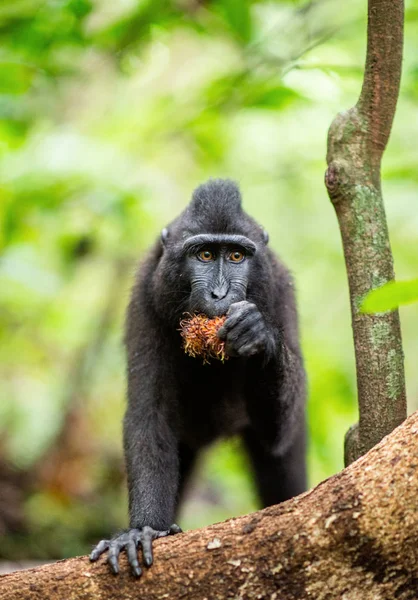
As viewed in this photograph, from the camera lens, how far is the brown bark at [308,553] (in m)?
3.64

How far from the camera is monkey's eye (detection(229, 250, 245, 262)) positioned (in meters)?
6.14

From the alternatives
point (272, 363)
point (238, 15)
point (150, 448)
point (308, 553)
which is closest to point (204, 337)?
point (272, 363)

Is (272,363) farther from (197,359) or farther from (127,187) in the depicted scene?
(127,187)

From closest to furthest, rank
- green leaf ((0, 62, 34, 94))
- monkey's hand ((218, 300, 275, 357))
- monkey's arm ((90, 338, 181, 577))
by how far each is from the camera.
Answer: monkey's hand ((218, 300, 275, 357)) < green leaf ((0, 62, 34, 94)) < monkey's arm ((90, 338, 181, 577))

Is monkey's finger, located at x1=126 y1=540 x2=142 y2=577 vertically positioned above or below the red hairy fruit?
below

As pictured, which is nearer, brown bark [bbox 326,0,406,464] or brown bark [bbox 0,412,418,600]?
brown bark [bbox 0,412,418,600]

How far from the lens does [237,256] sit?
6160mm

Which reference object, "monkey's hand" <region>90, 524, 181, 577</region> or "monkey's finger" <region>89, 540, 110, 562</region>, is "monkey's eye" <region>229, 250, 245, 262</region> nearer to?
"monkey's hand" <region>90, 524, 181, 577</region>

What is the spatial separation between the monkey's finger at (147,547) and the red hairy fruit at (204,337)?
4.14 feet

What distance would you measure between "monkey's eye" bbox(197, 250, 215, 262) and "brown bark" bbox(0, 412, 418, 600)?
2.46m

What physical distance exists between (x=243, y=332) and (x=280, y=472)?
3.50 metres

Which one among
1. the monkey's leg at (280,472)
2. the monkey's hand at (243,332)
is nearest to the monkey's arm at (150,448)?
the monkey's hand at (243,332)

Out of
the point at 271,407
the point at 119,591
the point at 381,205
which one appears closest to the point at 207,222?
the point at 271,407

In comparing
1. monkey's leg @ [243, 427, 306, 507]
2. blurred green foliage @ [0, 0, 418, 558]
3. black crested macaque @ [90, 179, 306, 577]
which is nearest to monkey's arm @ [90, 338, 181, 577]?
black crested macaque @ [90, 179, 306, 577]
